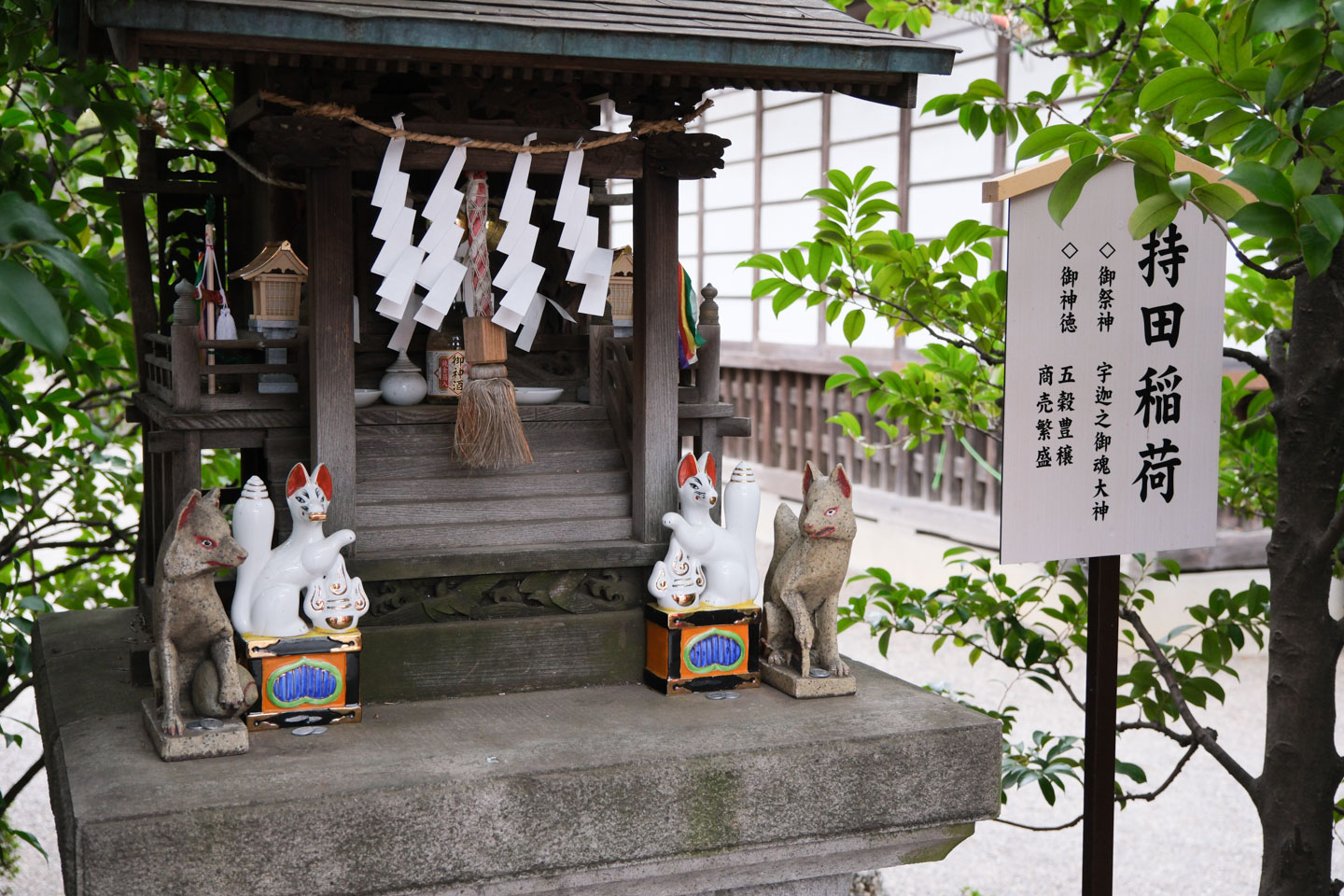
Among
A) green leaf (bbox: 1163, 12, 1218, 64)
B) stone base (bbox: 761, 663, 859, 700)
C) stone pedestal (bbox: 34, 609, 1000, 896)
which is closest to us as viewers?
green leaf (bbox: 1163, 12, 1218, 64)

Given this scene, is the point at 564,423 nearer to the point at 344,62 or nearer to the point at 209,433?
the point at 209,433

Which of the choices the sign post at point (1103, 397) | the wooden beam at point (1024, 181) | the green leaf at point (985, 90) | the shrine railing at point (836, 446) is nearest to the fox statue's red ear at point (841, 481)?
the sign post at point (1103, 397)

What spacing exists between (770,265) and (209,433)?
189cm

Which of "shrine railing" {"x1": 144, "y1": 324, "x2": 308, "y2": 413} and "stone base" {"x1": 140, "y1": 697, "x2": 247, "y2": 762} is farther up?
"shrine railing" {"x1": 144, "y1": 324, "x2": 308, "y2": 413}

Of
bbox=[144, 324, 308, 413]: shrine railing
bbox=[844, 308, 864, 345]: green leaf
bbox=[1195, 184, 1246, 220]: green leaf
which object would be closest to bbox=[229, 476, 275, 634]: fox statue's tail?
bbox=[144, 324, 308, 413]: shrine railing

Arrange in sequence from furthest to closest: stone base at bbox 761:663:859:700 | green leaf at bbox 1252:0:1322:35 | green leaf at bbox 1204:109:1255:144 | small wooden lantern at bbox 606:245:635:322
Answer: small wooden lantern at bbox 606:245:635:322, stone base at bbox 761:663:859:700, green leaf at bbox 1204:109:1255:144, green leaf at bbox 1252:0:1322:35

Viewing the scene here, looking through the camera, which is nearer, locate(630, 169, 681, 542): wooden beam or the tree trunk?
the tree trunk

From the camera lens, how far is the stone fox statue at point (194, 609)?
3.34m

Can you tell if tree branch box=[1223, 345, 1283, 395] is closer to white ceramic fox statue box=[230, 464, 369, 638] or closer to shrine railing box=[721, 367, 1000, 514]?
white ceramic fox statue box=[230, 464, 369, 638]

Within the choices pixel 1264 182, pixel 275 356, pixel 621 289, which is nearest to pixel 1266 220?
pixel 1264 182

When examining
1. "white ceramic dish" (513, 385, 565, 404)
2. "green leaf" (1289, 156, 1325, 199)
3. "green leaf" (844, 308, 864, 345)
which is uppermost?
"green leaf" (1289, 156, 1325, 199)

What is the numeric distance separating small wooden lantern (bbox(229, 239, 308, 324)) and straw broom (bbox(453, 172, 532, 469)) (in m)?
0.63

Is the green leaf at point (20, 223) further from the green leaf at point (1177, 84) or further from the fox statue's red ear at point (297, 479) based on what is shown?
the green leaf at point (1177, 84)

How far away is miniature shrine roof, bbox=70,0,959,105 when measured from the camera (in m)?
3.07
